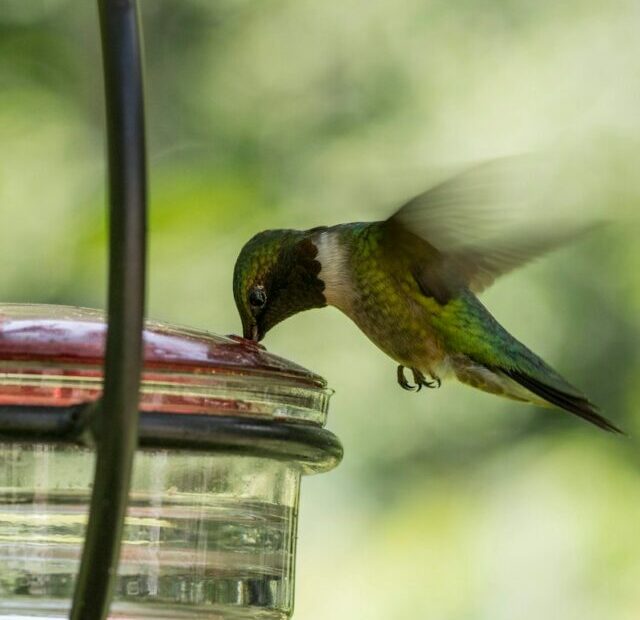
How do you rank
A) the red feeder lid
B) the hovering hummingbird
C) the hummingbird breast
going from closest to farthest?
the red feeder lid → the hovering hummingbird → the hummingbird breast

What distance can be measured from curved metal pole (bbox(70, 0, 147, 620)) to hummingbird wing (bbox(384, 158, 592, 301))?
3.93 ft

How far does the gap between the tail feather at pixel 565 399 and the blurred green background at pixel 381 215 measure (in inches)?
64.7

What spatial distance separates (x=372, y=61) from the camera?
497 cm

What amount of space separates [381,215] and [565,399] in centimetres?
224

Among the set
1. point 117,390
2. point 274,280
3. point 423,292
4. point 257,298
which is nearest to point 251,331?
point 257,298

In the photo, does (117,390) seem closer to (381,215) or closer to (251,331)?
(251,331)

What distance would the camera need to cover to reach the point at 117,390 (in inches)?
36.4

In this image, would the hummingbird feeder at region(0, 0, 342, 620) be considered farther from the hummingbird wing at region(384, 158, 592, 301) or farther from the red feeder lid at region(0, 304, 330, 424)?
the hummingbird wing at region(384, 158, 592, 301)

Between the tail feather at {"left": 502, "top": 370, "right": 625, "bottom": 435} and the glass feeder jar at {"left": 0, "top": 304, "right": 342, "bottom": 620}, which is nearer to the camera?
the glass feeder jar at {"left": 0, "top": 304, "right": 342, "bottom": 620}

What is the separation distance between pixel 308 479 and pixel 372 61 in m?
1.57

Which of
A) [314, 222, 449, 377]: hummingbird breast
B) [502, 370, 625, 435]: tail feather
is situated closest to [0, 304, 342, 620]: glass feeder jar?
[502, 370, 625, 435]: tail feather

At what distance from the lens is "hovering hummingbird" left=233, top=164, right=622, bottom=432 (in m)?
2.62

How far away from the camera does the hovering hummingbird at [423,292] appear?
8.59 feet

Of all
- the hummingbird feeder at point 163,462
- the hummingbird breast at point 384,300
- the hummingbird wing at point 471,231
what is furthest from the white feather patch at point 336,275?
the hummingbird feeder at point 163,462
